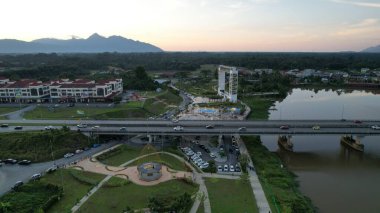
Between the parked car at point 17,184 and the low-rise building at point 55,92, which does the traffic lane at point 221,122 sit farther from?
the parked car at point 17,184

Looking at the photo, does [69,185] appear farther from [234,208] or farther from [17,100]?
[17,100]

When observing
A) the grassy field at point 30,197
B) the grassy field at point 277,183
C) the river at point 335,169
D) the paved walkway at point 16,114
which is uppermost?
the paved walkway at point 16,114

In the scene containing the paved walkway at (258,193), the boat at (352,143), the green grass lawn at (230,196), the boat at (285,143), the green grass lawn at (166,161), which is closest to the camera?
the green grass lawn at (230,196)

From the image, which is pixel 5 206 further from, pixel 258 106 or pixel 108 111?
pixel 258 106

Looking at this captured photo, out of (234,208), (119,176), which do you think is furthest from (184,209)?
(119,176)

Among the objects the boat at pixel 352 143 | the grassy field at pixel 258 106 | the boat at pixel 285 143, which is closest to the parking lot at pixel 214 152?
the boat at pixel 285 143
